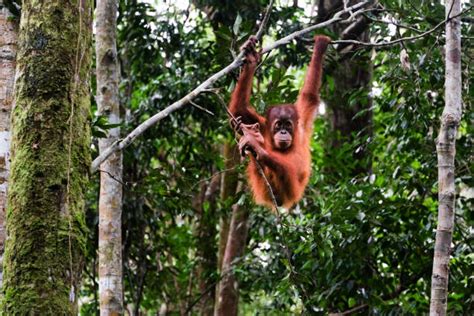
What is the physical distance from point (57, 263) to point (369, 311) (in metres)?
3.85

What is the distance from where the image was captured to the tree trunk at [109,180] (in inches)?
188

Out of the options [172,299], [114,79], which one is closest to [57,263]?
[114,79]

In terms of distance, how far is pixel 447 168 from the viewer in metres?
3.67

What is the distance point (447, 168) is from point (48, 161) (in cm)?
231

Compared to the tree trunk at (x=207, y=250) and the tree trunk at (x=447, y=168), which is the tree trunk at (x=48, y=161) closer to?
the tree trunk at (x=447, y=168)

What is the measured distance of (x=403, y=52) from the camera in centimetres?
448

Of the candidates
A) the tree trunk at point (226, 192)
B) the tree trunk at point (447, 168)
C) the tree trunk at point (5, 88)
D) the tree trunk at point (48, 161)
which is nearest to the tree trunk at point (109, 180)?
the tree trunk at point (5, 88)

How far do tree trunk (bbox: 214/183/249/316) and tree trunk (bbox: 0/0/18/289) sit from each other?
394 centimetres

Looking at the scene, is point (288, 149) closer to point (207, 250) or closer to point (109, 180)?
point (109, 180)

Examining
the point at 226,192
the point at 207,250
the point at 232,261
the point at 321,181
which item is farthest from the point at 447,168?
the point at 207,250

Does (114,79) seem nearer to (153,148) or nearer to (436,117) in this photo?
(153,148)

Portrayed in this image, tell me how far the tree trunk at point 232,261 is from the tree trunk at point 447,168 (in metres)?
3.55

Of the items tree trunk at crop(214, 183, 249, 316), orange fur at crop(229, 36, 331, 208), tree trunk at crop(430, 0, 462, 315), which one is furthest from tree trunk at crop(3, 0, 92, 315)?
tree trunk at crop(214, 183, 249, 316)

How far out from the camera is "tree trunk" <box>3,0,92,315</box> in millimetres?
2117
